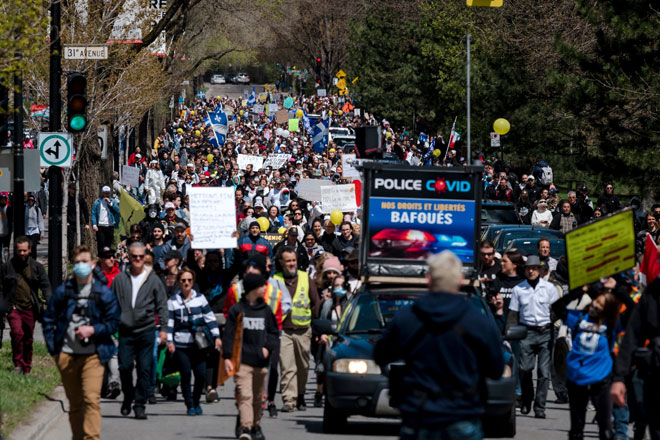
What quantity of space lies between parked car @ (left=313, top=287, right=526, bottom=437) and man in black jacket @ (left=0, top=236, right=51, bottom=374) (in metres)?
4.19

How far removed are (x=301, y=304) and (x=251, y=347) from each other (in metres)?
2.70

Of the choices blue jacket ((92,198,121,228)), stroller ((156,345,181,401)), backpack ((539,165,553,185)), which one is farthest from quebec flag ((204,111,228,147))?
stroller ((156,345,181,401))

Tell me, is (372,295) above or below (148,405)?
above

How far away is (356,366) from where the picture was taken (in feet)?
37.2

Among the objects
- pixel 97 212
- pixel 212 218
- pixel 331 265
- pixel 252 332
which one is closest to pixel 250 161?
pixel 97 212

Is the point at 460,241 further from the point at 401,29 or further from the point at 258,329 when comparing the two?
the point at 401,29

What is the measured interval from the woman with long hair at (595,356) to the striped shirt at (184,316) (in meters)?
4.08

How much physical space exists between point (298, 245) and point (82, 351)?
10.5 meters

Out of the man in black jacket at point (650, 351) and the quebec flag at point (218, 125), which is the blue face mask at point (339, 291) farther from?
the quebec flag at point (218, 125)

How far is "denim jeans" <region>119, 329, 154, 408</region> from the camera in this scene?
12.6 meters

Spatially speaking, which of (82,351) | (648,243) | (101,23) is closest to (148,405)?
(82,351)

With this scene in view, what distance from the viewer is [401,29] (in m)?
66.9

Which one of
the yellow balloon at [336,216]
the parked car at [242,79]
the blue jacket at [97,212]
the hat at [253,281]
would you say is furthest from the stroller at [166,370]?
the parked car at [242,79]

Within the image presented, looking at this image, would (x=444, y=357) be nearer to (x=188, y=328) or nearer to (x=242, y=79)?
(x=188, y=328)
